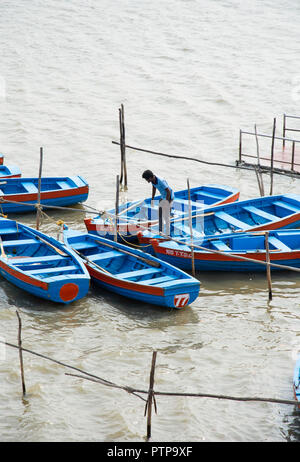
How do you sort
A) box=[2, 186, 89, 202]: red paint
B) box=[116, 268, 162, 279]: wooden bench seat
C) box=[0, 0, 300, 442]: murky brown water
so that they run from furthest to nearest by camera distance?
box=[2, 186, 89, 202]: red paint → box=[116, 268, 162, 279]: wooden bench seat → box=[0, 0, 300, 442]: murky brown water

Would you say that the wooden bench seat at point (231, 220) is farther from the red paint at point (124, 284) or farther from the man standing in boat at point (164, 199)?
the red paint at point (124, 284)

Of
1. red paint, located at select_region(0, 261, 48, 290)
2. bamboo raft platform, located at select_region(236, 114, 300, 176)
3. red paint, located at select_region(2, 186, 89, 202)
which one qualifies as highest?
bamboo raft platform, located at select_region(236, 114, 300, 176)

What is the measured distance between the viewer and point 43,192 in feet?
57.4

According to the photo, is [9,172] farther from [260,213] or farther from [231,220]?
[260,213]

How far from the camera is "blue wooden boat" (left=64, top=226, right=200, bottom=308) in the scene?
502 inches

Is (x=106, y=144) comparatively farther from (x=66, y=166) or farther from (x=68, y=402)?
(x=68, y=402)

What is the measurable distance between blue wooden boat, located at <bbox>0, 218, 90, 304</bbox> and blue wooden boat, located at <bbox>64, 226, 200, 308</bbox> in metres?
0.47

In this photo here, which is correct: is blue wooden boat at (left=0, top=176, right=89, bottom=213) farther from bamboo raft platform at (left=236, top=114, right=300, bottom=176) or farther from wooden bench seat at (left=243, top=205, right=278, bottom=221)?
bamboo raft platform at (left=236, top=114, right=300, bottom=176)

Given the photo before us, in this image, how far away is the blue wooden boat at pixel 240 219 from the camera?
50.8 ft

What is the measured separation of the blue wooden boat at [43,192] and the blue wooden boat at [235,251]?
4099 millimetres

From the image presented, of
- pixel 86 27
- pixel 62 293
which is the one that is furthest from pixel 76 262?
Answer: pixel 86 27

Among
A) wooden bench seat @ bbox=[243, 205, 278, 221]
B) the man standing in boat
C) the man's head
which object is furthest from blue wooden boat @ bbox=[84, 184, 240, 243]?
the man's head

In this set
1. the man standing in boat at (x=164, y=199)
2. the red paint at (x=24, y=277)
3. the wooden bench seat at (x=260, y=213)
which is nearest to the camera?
the red paint at (x=24, y=277)

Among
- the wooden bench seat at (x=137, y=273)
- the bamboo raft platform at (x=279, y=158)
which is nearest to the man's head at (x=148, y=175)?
the wooden bench seat at (x=137, y=273)
